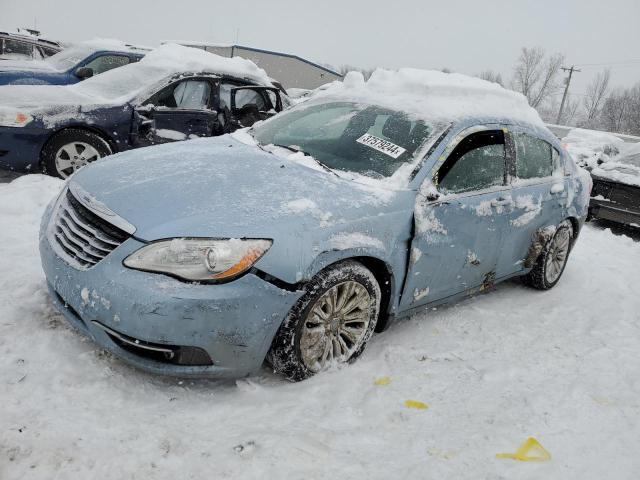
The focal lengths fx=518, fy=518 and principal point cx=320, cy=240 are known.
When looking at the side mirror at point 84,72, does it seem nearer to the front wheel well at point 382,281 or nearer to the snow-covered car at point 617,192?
the front wheel well at point 382,281

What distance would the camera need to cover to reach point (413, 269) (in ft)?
10.5

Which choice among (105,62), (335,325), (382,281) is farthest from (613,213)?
(105,62)

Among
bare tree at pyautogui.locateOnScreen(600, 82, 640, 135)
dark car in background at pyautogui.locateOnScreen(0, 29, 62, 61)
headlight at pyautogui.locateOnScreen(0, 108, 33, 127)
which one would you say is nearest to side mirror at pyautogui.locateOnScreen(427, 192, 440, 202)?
headlight at pyautogui.locateOnScreen(0, 108, 33, 127)

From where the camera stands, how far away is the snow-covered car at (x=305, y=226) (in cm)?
240

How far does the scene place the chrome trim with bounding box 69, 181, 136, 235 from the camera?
98.3 inches

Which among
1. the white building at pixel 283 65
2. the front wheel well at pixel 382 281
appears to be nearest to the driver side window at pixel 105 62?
the front wheel well at pixel 382 281

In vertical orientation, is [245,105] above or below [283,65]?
below

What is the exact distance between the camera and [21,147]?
555 cm

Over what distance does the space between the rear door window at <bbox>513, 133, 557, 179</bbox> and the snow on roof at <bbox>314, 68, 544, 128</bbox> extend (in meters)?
0.18

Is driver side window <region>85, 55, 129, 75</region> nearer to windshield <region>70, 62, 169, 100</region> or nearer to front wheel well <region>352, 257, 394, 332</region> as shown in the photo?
windshield <region>70, 62, 169, 100</region>

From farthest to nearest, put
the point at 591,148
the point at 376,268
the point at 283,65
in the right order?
the point at 283,65, the point at 591,148, the point at 376,268

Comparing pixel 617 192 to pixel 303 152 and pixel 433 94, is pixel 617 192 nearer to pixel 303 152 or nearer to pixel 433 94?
pixel 433 94

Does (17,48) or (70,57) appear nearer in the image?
(70,57)

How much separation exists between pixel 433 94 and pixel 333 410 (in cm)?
239
